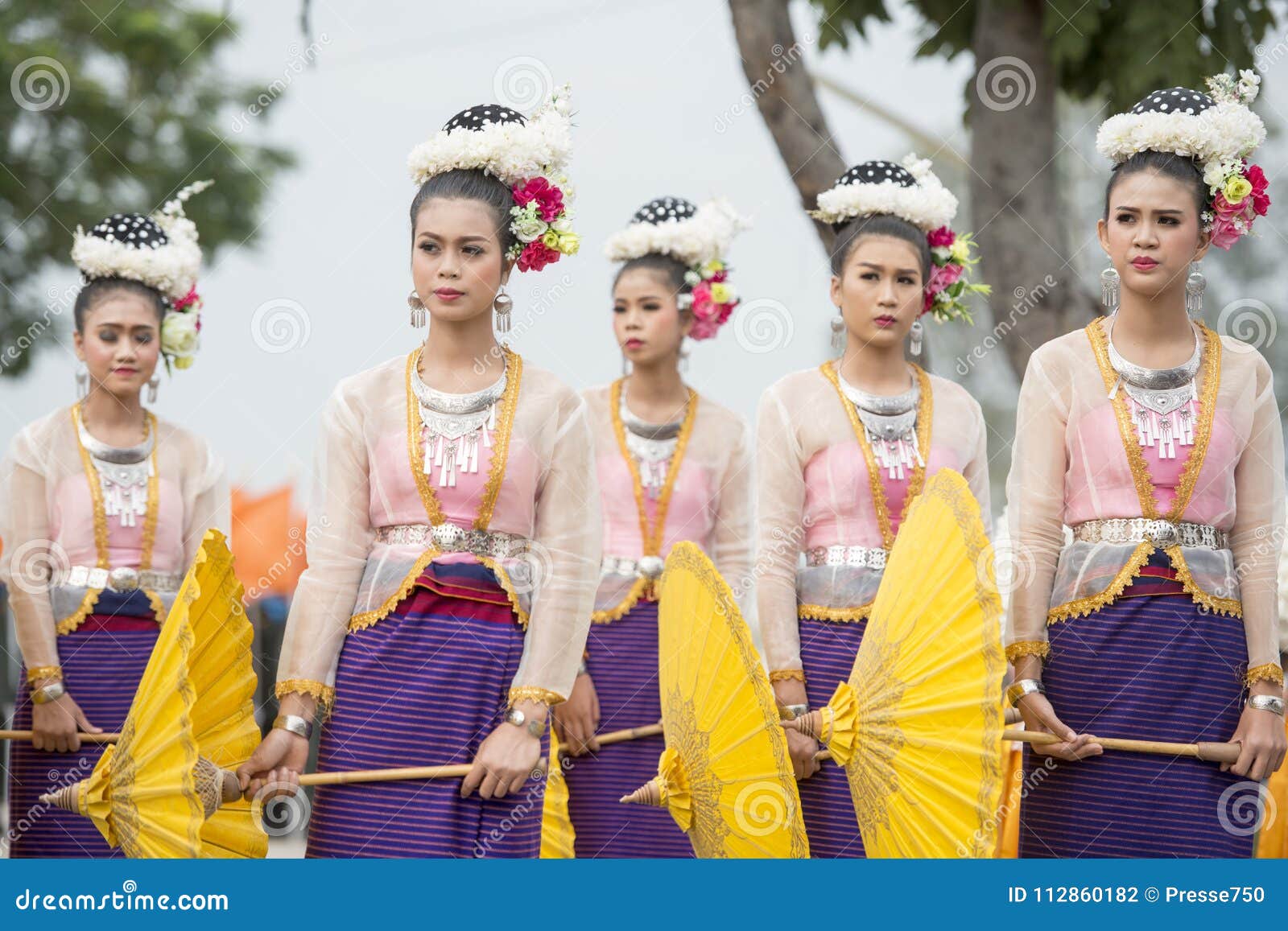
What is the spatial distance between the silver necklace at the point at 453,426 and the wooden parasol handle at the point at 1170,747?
1335 millimetres

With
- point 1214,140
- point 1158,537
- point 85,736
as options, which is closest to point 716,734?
point 1158,537

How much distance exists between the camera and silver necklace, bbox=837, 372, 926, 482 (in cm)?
446

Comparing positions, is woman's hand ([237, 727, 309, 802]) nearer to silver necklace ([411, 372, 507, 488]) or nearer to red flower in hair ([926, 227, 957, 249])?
silver necklace ([411, 372, 507, 488])

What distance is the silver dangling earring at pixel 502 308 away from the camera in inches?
153

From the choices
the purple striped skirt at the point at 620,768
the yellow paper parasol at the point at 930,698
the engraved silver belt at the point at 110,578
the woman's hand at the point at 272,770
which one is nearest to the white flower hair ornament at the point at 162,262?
the engraved silver belt at the point at 110,578

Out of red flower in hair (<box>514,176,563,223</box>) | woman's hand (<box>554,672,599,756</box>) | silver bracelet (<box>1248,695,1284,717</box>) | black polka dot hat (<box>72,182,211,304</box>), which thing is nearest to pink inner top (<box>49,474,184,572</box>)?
black polka dot hat (<box>72,182,211,304</box>)

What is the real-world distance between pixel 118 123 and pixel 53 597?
609 cm

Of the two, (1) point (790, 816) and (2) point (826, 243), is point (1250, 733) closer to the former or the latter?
(1) point (790, 816)

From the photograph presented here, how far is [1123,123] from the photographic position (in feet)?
13.5

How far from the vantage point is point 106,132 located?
10.6m

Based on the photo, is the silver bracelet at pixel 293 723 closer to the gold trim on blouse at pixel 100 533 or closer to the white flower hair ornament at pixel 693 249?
the gold trim on blouse at pixel 100 533

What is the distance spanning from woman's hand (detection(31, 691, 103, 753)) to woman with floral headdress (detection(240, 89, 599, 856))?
1.49m

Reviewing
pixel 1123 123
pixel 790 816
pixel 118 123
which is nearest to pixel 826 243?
pixel 1123 123

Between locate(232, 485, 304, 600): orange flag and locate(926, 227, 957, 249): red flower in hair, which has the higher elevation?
locate(926, 227, 957, 249): red flower in hair
